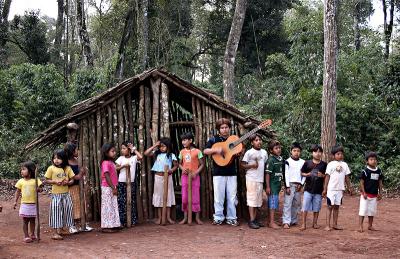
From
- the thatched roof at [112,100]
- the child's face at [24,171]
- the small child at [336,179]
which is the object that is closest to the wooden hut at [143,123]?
the thatched roof at [112,100]

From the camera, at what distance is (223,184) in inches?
331

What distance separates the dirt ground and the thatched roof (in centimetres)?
168

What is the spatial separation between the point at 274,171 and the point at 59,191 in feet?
12.2

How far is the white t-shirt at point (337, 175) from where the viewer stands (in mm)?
7832

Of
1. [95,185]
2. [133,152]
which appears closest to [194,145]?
[133,152]

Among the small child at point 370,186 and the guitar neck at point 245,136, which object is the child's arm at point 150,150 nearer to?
the guitar neck at point 245,136

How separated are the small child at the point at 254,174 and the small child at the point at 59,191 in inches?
122

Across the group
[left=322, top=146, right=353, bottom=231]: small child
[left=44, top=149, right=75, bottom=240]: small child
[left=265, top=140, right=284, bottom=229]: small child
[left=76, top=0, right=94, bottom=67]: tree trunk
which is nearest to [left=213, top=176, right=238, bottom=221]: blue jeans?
[left=265, top=140, right=284, bottom=229]: small child

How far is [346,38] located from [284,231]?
20871 mm

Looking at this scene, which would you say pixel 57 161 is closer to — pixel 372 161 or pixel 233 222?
pixel 233 222

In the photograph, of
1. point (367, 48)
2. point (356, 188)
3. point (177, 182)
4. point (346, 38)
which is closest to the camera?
point (177, 182)

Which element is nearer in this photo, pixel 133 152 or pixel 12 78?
pixel 133 152

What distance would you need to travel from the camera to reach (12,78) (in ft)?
55.3

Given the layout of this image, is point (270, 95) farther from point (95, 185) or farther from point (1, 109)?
point (95, 185)
